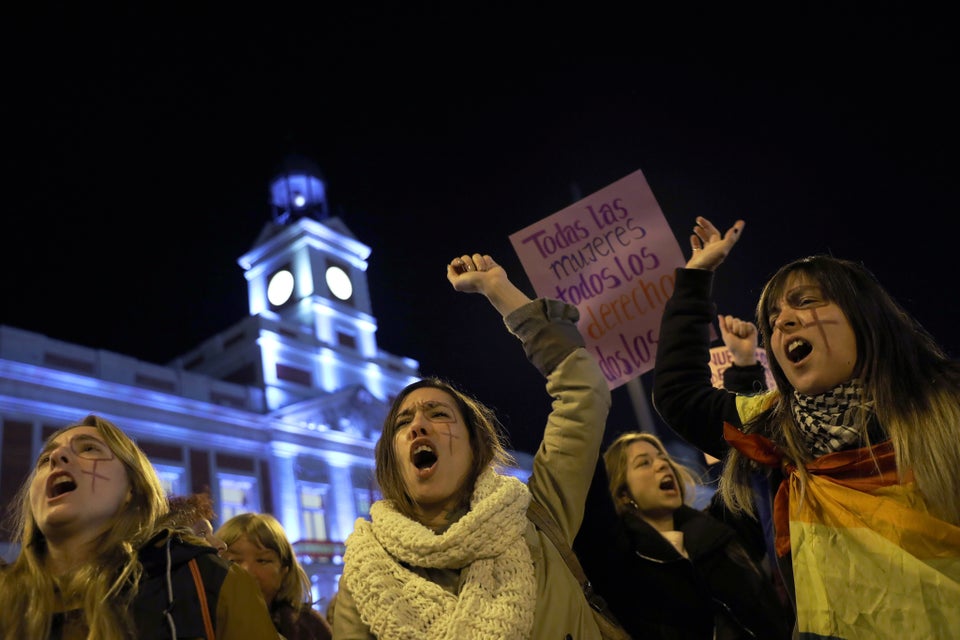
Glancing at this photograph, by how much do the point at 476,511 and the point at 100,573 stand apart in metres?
1.20

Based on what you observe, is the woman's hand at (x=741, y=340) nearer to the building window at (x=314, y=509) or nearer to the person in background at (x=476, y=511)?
the person in background at (x=476, y=511)

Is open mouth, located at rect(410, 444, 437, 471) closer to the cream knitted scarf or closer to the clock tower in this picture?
the cream knitted scarf

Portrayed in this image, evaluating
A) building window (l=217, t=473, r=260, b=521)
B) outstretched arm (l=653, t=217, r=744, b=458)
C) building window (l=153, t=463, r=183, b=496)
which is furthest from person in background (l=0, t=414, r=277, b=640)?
building window (l=217, t=473, r=260, b=521)

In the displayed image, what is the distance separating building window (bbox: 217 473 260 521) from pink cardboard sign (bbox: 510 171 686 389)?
20.1 meters

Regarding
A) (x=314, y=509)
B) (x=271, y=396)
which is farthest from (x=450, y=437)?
(x=271, y=396)

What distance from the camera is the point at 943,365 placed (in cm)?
212

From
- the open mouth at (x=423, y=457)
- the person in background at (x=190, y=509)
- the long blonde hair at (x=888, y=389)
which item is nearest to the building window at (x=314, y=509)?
the person in background at (x=190, y=509)

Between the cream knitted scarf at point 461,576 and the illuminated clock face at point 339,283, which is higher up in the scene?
the illuminated clock face at point 339,283

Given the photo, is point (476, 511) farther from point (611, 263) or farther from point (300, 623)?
point (611, 263)

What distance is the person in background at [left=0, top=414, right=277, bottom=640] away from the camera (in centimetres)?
233

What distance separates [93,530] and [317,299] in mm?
28312

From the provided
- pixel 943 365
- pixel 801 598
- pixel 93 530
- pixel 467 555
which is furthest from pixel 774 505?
pixel 93 530

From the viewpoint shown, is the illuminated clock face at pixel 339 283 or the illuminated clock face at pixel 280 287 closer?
the illuminated clock face at pixel 280 287

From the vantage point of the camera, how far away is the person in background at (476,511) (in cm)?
220
